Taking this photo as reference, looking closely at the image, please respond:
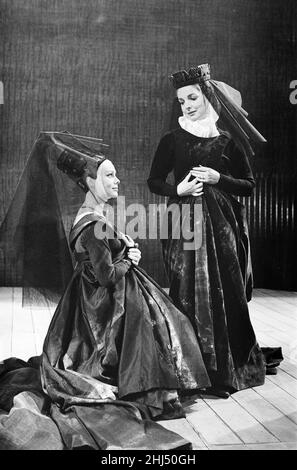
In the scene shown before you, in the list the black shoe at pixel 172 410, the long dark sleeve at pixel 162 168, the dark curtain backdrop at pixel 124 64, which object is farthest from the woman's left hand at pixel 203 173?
the black shoe at pixel 172 410

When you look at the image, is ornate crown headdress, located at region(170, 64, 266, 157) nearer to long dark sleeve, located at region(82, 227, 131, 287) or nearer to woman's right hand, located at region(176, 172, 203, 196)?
woman's right hand, located at region(176, 172, 203, 196)

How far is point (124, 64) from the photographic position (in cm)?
315

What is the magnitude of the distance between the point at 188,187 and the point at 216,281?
49 cm

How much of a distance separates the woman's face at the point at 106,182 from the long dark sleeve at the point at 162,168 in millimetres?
234

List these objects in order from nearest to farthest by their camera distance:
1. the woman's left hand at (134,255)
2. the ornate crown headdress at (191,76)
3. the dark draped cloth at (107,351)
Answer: the dark draped cloth at (107,351)
the woman's left hand at (134,255)
the ornate crown headdress at (191,76)

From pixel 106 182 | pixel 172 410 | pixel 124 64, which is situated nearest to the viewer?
pixel 172 410

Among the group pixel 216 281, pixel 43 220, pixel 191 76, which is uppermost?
pixel 191 76

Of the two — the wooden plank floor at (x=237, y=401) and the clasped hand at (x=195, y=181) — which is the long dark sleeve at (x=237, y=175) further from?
the wooden plank floor at (x=237, y=401)

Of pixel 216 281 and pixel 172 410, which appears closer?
pixel 172 410

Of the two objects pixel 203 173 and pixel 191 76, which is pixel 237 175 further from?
pixel 191 76

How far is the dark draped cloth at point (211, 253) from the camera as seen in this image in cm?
319

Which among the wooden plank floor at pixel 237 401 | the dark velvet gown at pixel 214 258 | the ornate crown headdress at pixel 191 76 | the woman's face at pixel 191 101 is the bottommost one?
the wooden plank floor at pixel 237 401

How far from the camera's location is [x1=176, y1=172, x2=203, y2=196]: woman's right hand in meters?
3.18

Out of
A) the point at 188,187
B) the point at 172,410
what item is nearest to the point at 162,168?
A: the point at 188,187
